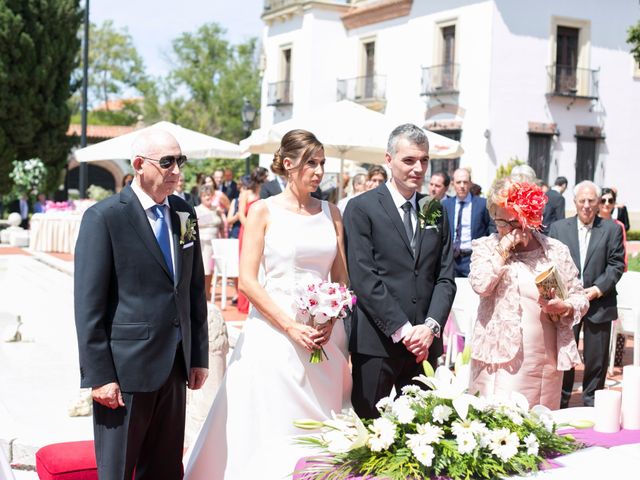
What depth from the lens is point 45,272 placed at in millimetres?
15602

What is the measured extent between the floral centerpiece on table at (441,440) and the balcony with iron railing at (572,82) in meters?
28.0

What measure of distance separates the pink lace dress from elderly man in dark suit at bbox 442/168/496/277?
12.7ft

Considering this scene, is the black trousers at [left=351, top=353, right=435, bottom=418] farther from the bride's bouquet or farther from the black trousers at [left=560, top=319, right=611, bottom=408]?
the black trousers at [left=560, top=319, right=611, bottom=408]

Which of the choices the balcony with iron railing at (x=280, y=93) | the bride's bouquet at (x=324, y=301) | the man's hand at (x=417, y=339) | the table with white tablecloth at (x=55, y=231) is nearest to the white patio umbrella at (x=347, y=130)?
the man's hand at (x=417, y=339)

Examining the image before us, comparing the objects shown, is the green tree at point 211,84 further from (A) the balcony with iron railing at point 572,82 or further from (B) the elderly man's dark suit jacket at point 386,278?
(B) the elderly man's dark suit jacket at point 386,278

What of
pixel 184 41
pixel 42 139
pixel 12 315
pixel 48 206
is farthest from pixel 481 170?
pixel 184 41

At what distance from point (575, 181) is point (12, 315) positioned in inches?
902

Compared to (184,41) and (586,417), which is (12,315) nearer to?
(586,417)

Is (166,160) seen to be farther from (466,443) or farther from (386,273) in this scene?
(466,443)

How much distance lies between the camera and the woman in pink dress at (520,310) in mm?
4711

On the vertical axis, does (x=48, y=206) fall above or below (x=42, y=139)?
below

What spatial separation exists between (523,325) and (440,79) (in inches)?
1055

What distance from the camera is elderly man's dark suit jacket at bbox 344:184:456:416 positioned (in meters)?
4.34

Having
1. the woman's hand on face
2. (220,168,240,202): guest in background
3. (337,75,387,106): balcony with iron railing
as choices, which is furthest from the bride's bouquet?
(337,75,387,106): balcony with iron railing
